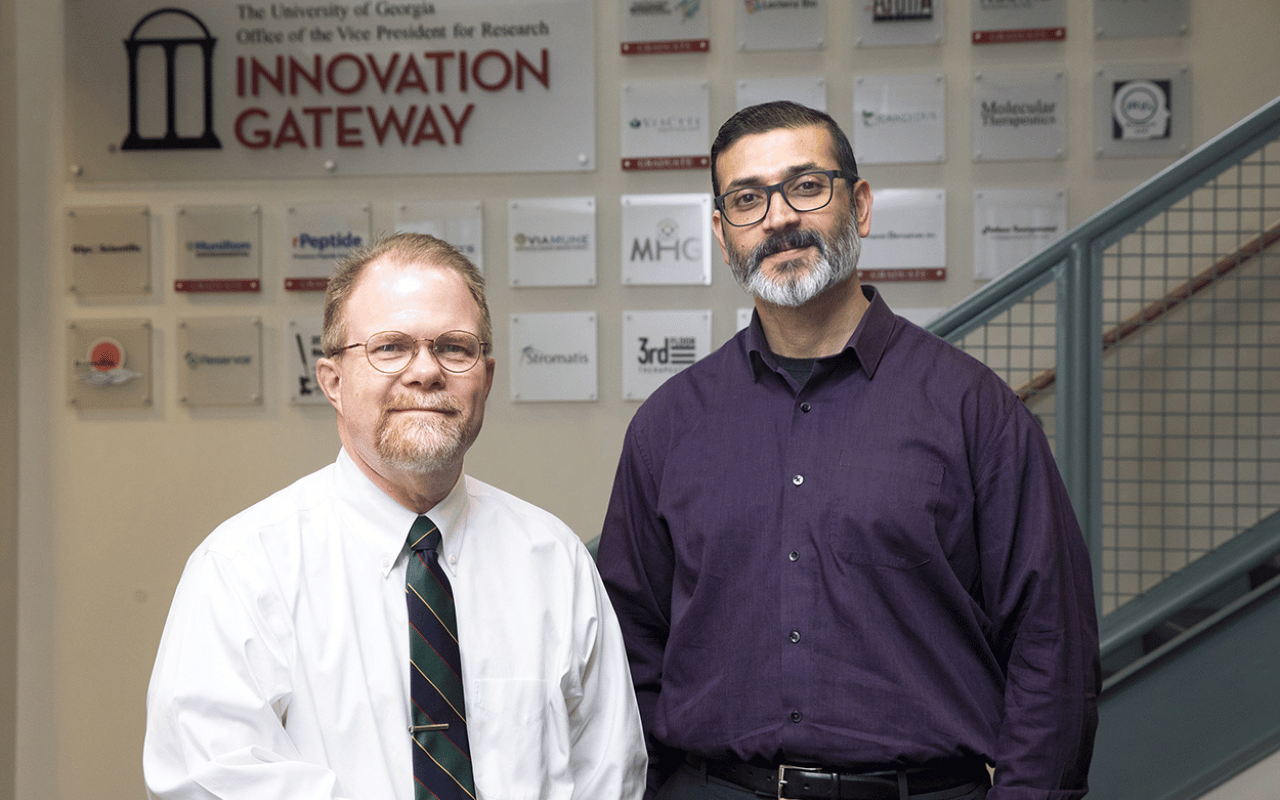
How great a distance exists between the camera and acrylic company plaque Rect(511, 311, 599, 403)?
3.92 meters

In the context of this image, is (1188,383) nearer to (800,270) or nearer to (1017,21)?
(800,270)

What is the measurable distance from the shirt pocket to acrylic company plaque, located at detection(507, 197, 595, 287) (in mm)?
2640

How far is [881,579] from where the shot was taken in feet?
5.20

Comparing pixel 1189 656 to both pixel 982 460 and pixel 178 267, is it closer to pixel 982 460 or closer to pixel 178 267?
pixel 982 460

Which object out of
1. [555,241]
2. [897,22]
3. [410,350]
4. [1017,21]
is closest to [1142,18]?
[1017,21]

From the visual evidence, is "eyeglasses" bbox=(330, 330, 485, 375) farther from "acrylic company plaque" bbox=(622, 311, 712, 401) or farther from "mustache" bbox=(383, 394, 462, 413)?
"acrylic company plaque" bbox=(622, 311, 712, 401)

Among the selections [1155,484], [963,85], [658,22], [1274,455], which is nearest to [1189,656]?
[1155,484]

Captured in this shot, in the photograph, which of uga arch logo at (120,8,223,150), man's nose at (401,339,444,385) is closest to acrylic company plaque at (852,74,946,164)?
uga arch logo at (120,8,223,150)

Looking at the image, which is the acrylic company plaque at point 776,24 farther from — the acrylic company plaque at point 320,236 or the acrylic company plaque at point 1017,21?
the acrylic company plaque at point 320,236

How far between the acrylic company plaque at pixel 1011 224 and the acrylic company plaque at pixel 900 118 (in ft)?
0.89

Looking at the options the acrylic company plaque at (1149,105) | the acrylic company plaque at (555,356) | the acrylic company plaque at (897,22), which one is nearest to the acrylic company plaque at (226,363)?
the acrylic company plaque at (555,356)

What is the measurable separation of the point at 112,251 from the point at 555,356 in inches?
73.3

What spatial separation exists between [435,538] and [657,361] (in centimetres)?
249

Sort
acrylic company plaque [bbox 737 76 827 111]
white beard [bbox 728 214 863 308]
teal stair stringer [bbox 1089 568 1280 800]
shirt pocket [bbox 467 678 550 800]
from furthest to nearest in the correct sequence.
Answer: acrylic company plaque [bbox 737 76 827 111], teal stair stringer [bbox 1089 568 1280 800], white beard [bbox 728 214 863 308], shirt pocket [bbox 467 678 550 800]
